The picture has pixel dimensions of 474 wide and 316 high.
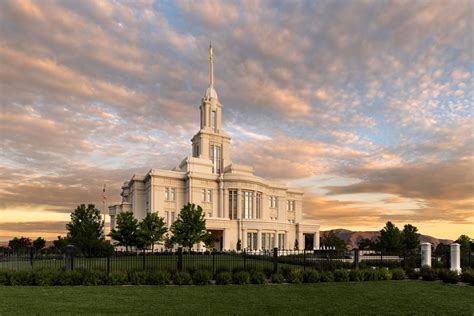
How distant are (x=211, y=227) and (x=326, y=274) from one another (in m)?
41.4

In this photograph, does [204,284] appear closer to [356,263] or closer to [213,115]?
[356,263]

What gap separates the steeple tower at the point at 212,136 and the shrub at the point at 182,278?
55.8m

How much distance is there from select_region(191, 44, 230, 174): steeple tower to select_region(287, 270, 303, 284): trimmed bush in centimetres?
5525

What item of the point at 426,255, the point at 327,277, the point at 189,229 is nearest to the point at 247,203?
the point at 189,229

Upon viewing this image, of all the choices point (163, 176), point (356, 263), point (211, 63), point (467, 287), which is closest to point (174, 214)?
point (163, 176)

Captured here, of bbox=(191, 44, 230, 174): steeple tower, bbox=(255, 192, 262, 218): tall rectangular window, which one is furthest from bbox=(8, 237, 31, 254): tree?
bbox=(255, 192, 262, 218): tall rectangular window

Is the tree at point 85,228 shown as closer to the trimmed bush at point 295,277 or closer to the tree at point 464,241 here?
the trimmed bush at point 295,277

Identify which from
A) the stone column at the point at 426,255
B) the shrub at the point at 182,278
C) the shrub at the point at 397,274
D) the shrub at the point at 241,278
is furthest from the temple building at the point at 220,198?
the shrub at the point at 182,278

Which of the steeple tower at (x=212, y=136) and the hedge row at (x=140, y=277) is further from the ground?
the steeple tower at (x=212, y=136)

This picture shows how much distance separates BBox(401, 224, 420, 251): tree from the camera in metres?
59.6

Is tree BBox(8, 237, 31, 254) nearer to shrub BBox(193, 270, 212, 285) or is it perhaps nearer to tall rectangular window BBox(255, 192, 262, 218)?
tall rectangular window BBox(255, 192, 262, 218)

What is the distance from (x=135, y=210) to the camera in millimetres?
69438

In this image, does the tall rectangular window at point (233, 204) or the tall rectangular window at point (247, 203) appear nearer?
the tall rectangular window at point (233, 204)

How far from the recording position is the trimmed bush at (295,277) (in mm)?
20750
